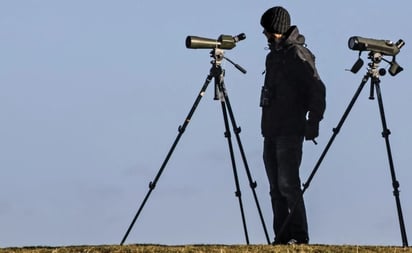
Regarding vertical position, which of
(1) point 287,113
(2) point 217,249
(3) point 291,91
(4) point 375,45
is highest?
(4) point 375,45

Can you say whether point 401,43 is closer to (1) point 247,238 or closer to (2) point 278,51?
(2) point 278,51

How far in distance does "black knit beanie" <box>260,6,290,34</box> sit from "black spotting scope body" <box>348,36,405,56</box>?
3.49 ft

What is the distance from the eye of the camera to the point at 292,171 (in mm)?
24203

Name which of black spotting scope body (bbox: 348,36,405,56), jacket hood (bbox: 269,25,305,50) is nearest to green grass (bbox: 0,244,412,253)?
black spotting scope body (bbox: 348,36,405,56)

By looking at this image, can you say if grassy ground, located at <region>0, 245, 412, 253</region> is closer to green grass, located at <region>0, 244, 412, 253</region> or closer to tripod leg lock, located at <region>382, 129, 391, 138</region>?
green grass, located at <region>0, 244, 412, 253</region>

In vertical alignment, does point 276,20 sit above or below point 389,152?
above

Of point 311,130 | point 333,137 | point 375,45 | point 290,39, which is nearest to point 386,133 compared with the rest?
point 333,137

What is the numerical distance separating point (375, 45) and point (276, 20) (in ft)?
5.21

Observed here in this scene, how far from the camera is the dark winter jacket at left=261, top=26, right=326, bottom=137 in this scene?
24109 millimetres

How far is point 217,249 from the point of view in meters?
22.8

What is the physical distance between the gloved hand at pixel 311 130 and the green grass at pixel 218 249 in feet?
6.03

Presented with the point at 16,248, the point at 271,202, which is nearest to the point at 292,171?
the point at 271,202

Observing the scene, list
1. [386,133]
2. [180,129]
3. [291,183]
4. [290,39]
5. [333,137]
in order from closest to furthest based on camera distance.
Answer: [333,137], [386,133], [291,183], [290,39], [180,129]

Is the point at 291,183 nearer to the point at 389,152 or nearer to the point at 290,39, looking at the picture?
the point at 389,152
